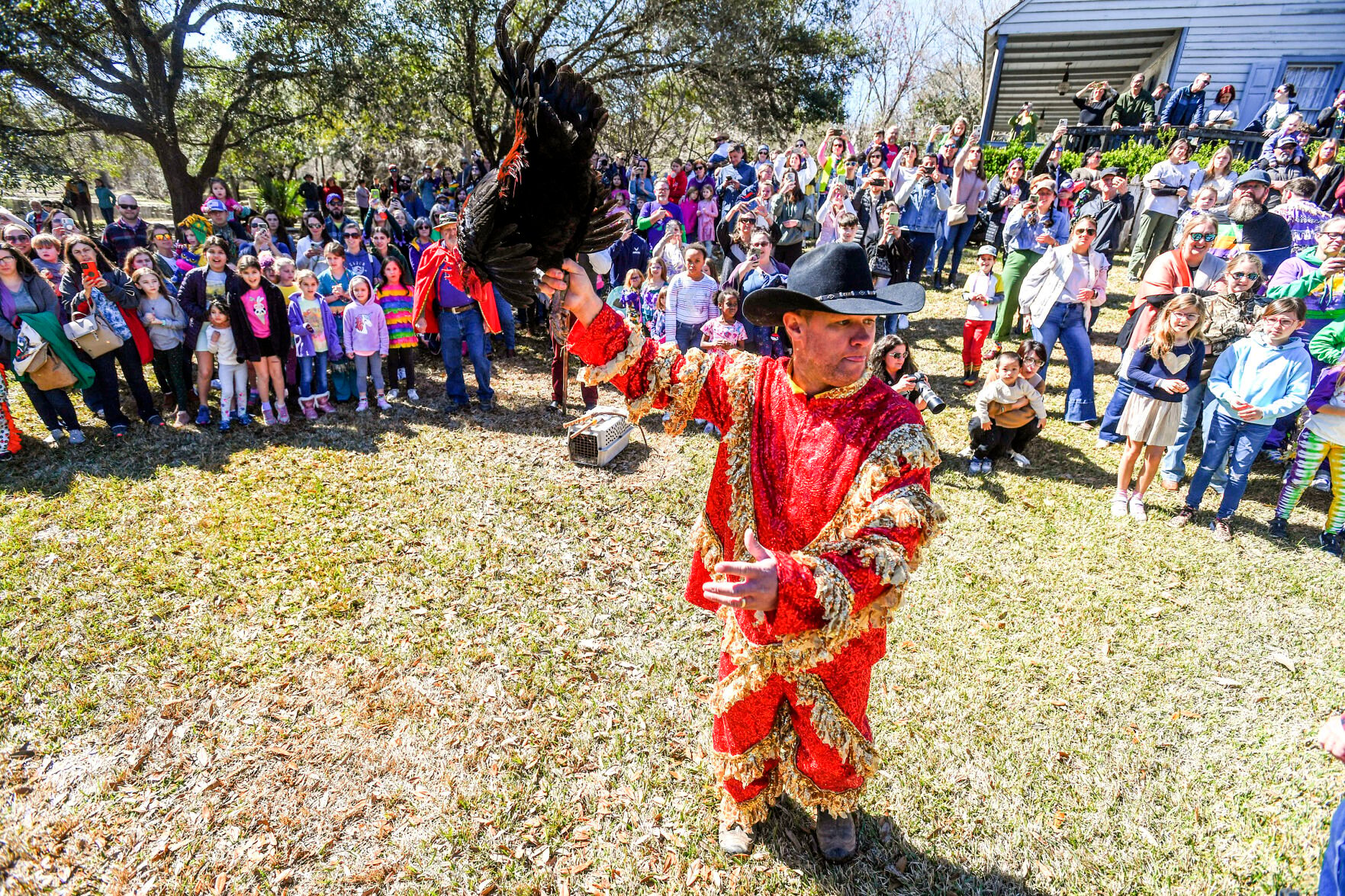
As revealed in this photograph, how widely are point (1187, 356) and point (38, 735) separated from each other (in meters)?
9.09

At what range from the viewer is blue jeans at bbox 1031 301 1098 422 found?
7.50 metres

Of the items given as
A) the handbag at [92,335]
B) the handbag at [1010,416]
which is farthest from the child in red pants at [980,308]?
the handbag at [92,335]

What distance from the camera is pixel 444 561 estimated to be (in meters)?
5.60

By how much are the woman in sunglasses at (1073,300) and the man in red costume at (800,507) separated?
6019 mm

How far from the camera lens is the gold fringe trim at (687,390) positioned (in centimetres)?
269

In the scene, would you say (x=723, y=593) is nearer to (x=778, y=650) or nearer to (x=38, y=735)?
(x=778, y=650)

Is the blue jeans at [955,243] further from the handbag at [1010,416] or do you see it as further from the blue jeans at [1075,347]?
the handbag at [1010,416]

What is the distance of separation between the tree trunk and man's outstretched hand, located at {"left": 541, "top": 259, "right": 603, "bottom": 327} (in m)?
18.4

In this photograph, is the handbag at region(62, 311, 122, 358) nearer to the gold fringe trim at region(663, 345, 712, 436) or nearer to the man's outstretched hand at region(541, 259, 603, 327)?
the man's outstretched hand at region(541, 259, 603, 327)

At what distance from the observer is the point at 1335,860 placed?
232cm

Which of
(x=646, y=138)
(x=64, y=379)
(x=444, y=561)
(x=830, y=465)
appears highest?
(x=646, y=138)

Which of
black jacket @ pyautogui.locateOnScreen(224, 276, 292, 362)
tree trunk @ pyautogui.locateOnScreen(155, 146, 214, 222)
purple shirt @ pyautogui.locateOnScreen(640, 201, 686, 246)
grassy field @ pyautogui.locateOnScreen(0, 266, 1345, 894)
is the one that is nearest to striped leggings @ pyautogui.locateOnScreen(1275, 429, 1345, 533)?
grassy field @ pyautogui.locateOnScreen(0, 266, 1345, 894)

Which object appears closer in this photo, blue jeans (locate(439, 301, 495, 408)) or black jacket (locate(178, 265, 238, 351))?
black jacket (locate(178, 265, 238, 351))

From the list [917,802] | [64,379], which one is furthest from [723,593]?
[64,379]
